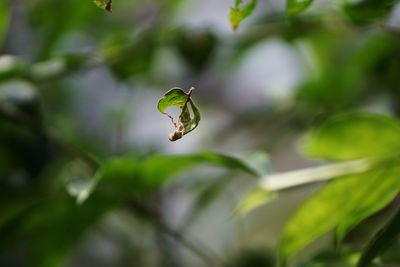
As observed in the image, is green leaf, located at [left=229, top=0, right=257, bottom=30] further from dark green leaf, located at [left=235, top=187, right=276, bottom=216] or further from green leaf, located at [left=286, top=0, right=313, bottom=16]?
A: dark green leaf, located at [left=235, top=187, right=276, bottom=216]

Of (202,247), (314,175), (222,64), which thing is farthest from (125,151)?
(314,175)

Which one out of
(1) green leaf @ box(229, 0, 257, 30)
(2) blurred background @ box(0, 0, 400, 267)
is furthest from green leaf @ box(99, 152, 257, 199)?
(1) green leaf @ box(229, 0, 257, 30)

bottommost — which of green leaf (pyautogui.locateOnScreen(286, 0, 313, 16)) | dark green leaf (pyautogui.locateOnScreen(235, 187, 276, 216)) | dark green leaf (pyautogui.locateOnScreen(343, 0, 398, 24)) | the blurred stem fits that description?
green leaf (pyautogui.locateOnScreen(286, 0, 313, 16))

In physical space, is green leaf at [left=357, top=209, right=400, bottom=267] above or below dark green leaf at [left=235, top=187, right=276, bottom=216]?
below

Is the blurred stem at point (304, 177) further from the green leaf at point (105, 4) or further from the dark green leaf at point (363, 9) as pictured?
the green leaf at point (105, 4)

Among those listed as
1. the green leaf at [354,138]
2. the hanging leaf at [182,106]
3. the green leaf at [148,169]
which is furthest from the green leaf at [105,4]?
the green leaf at [354,138]

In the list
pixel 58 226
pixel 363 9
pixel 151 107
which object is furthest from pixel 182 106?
pixel 151 107

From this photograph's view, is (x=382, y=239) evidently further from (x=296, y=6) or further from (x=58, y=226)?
(x=58, y=226)
